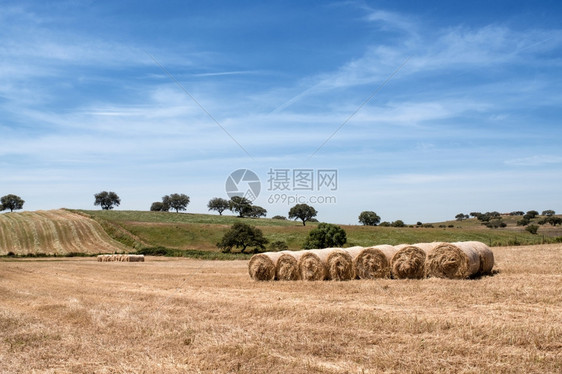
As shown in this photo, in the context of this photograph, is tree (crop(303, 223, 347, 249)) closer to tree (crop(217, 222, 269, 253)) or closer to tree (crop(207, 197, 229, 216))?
tree (crop(217, 222, 269, 253))

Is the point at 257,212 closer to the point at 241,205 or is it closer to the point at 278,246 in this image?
the point at 241,205

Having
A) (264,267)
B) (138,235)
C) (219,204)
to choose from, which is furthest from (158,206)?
(264,267)

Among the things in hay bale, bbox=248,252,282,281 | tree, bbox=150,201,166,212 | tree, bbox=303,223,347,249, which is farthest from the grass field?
→ tree, bbox=150,201,166,212

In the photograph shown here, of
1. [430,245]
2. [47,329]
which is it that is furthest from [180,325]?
[430,245]

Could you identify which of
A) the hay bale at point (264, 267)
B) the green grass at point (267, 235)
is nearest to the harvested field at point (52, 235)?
the green grass at point (267, 235)

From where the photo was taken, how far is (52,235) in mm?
55062

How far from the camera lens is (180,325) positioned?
345 inches

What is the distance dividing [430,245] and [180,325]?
9759mm

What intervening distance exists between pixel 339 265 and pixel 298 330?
8.14m

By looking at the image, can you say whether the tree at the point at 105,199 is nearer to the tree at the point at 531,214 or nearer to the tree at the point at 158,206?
the tree at the point at 158,206

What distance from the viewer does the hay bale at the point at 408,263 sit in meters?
15.1

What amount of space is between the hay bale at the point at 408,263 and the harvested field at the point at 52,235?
131 feet

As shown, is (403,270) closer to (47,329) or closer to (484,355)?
(484,355)

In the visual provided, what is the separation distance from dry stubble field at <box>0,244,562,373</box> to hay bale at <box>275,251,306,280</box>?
341cm
